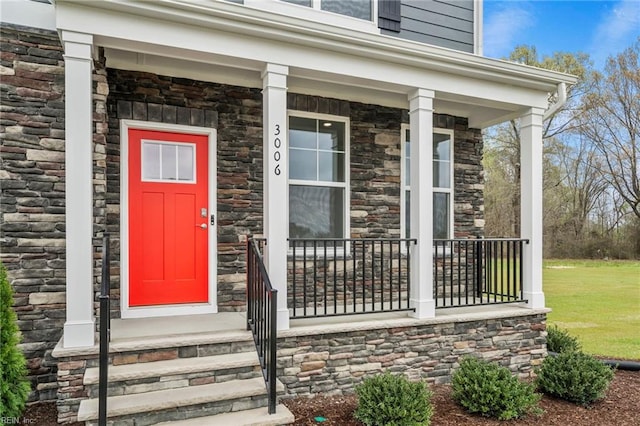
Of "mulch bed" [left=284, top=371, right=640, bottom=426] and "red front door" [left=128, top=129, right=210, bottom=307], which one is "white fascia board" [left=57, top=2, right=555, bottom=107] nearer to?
"red front door" [left=128, top=129, right=210, bottom=307]

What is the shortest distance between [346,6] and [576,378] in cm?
448

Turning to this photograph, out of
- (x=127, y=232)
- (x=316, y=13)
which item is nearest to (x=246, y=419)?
(x=127, y=232)

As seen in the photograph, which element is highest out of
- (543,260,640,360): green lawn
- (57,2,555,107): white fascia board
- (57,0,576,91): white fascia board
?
(57,0,576,91): white fascia board

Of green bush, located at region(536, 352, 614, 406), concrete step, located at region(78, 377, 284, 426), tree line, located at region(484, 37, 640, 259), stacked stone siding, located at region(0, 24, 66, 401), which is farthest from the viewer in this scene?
tree line, located at region(484, 37, 640, 259)

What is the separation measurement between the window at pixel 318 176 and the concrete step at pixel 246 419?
2.15 meters

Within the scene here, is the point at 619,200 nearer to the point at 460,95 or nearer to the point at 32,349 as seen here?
the point at 460,95

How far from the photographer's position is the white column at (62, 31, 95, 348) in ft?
9.79

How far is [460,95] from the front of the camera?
14.3 ft

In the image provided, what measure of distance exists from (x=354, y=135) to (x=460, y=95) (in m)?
1.30

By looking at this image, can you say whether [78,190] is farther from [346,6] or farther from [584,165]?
[584,165]

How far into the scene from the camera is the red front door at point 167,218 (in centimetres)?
411

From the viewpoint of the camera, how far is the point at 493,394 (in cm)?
339

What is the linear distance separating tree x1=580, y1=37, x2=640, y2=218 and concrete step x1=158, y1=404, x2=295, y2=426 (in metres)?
18.4

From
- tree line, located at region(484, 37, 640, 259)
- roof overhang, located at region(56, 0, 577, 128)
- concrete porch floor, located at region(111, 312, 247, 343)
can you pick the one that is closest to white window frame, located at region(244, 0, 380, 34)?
roof overhang, located at region(56, 0, 577, 128)
